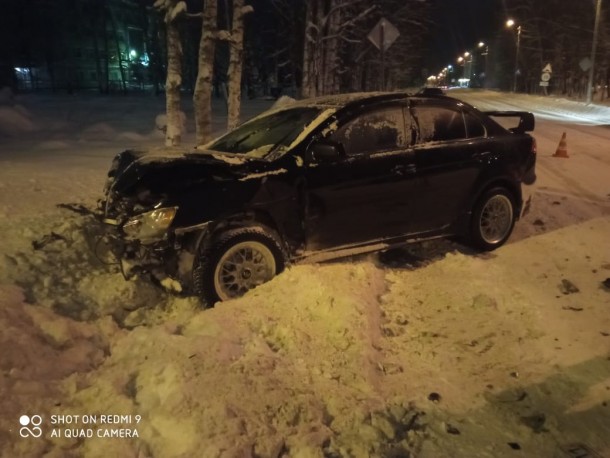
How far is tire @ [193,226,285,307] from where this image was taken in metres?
4.39

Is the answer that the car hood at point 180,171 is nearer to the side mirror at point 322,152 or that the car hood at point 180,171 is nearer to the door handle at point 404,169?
the side mirror at point 322,152

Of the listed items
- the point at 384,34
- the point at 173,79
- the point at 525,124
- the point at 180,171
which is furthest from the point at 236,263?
the point at 384,34

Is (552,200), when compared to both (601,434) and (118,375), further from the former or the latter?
(118,375)

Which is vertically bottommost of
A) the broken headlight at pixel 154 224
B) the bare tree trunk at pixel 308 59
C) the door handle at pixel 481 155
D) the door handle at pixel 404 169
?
the broken headlight at pixel 154 224

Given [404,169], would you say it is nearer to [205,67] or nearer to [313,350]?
[313,350]

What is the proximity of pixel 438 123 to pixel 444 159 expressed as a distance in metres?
0.38

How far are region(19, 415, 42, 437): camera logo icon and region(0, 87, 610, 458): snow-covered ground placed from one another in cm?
1

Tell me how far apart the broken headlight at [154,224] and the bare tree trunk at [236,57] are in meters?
7.71

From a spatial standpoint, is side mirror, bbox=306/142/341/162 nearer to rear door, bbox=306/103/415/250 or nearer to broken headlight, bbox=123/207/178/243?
rear door, bbox=306/103/415/250

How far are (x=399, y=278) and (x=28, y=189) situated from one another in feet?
16.9

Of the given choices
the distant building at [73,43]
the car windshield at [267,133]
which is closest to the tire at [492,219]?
the car windshield at [267,133]

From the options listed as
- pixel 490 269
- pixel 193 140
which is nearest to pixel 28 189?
pixel 490 269

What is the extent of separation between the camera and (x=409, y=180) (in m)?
5.34

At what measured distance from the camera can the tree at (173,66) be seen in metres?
10.6
